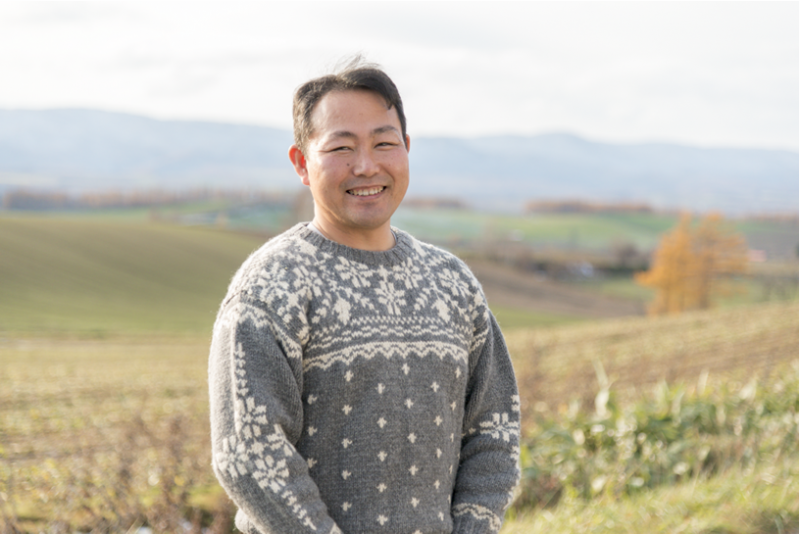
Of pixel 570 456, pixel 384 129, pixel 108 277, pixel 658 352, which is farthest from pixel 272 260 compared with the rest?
pixel 108 277

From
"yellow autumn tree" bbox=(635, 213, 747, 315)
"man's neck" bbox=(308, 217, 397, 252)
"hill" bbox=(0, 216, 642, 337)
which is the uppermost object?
"man's neck" bbox=(308, 217, 397, 252)

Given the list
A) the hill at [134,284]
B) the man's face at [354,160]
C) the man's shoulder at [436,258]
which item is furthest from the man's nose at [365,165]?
the hill at [134,284]

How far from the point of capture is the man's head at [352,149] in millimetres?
1871

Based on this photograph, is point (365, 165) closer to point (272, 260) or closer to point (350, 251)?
point (350, 251)

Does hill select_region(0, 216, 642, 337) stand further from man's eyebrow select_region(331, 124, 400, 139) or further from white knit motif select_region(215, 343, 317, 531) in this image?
white knit motif select_region(215, 343, 317, 531)

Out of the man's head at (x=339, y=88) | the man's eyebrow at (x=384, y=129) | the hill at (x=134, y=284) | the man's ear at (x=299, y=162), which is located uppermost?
the man's head at (x=339, y=88)

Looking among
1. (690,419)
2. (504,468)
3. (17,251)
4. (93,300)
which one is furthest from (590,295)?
(504,468)

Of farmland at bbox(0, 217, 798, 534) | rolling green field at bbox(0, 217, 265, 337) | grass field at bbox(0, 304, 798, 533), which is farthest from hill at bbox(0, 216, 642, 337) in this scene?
grass field at bbox(0, 304, 798, 533)

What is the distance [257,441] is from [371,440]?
331 millimetres

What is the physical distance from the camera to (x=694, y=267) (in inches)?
1646

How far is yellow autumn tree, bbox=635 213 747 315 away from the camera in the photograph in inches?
1650

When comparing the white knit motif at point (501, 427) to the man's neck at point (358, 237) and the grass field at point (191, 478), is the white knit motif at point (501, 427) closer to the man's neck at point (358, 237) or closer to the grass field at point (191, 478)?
the man's neck at point (358, 237)

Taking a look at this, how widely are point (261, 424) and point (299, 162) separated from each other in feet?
2.58

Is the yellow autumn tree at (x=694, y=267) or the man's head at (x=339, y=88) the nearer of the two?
the man's head at (x=339, y=88)
